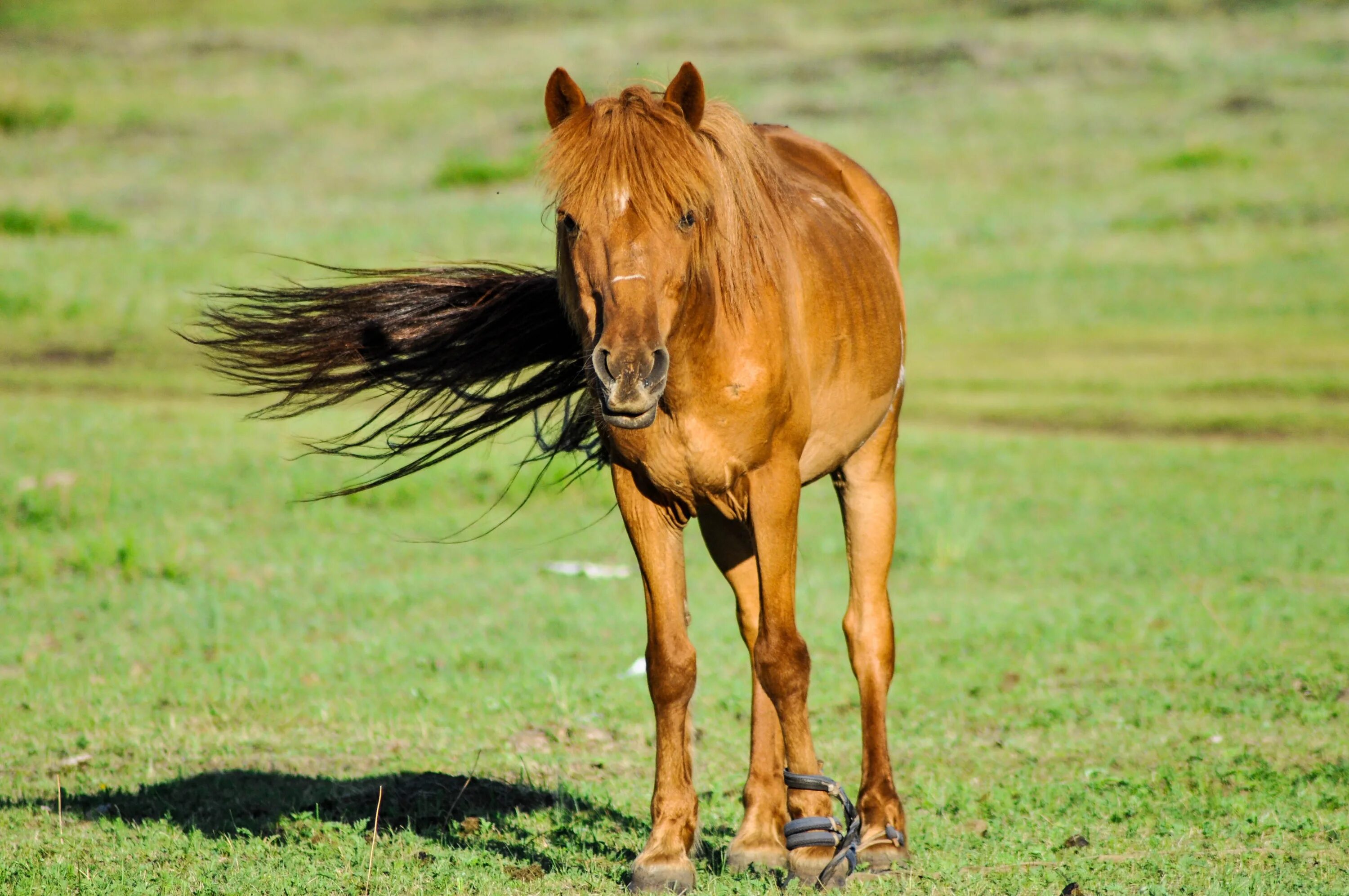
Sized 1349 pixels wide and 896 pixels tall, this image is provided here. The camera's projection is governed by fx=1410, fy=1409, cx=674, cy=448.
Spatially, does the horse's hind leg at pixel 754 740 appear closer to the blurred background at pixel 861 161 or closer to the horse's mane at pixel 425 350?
the horse's mane at pixel 425 350

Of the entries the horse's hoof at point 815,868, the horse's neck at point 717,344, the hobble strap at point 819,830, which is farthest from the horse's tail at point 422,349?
the horse's hoof at point 815,868

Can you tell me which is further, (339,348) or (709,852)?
(339,348)

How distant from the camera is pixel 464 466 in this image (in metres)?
11.4

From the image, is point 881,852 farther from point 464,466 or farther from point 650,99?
point 464,466

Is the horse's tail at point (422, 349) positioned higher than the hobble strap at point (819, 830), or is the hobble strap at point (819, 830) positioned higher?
the horse's tail at point (422, 349)

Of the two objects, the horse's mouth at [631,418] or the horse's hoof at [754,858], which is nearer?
the horse's mouth at [631,418]

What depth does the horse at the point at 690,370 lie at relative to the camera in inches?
140

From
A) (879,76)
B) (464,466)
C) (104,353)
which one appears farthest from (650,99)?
(879,76)

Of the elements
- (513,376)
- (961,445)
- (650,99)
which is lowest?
(961,445)

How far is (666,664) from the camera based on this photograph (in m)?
4.05

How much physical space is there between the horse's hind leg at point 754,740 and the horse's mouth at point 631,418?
0.91m

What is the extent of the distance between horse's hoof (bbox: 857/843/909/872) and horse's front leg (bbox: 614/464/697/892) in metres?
0.63

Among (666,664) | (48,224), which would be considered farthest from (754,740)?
(48,224)

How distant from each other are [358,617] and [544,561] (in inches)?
75.9
